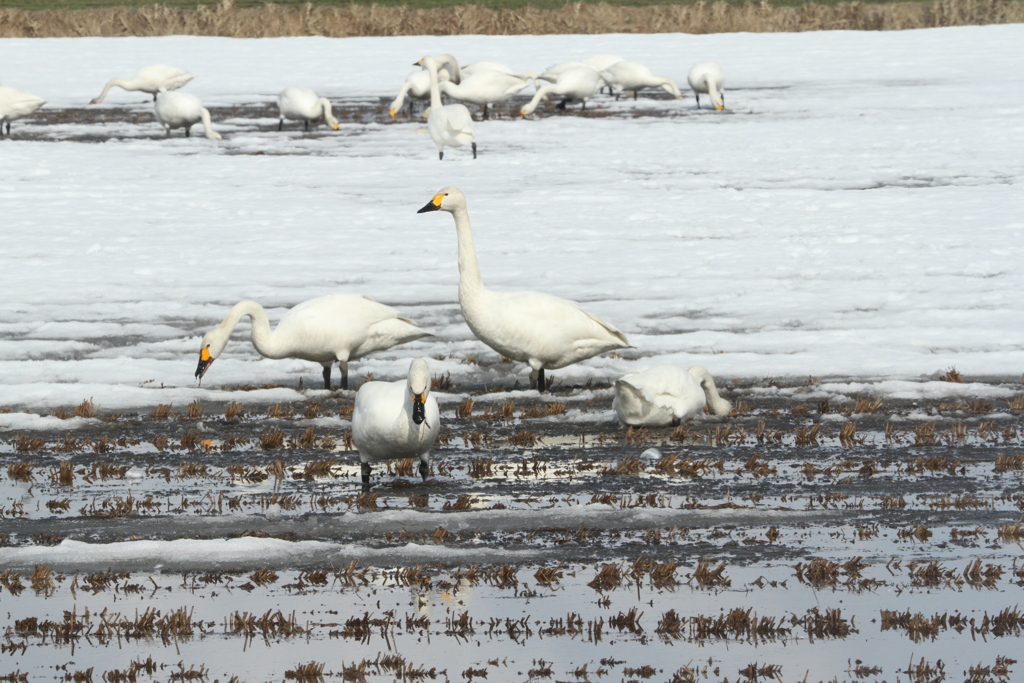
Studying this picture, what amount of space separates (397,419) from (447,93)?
2092 centimetres

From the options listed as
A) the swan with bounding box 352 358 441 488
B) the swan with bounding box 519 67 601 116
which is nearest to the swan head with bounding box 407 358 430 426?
the swan with bounding box 352 358 441 488

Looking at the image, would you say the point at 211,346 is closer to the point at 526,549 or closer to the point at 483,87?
the point at 526,549

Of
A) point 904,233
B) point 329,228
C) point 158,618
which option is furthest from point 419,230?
point 158,618

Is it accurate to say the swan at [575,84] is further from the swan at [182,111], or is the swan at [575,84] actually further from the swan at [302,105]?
the swan at [182,111]

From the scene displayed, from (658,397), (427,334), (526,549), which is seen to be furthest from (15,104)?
(526,549)

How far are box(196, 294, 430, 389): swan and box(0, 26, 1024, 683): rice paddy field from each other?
0.51m

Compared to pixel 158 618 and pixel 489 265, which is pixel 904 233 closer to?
pixel 489 265

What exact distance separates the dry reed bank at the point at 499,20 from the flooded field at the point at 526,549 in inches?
1567

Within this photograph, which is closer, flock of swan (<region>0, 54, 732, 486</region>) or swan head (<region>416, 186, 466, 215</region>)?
flock of swan (<region>0, 54, 732, 486</region>)

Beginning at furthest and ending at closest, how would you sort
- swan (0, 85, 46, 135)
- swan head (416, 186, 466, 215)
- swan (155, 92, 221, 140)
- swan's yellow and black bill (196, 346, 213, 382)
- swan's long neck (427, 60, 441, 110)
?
1. swan (0, 85, 46, 135)
2. swan (155, 92, 221, 140)
3. swan's long neck (427, 60, 441, 110)
4. swan head (416, 186, 466, 215)
5. swan's yellow and black bill (196, 346, 213, 382)

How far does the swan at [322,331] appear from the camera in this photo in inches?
428

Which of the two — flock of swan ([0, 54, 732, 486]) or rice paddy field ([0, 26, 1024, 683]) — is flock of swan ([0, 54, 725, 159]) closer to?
rice paddy field ([0, 26, 1024, 683])

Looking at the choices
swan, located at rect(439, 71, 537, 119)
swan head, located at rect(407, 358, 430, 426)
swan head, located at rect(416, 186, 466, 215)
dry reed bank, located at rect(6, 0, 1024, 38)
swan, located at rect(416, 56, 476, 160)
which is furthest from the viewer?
dry reed bank, located at rect(6, 0, 1024, 38)

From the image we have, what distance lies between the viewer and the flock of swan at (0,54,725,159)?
2466 cm
